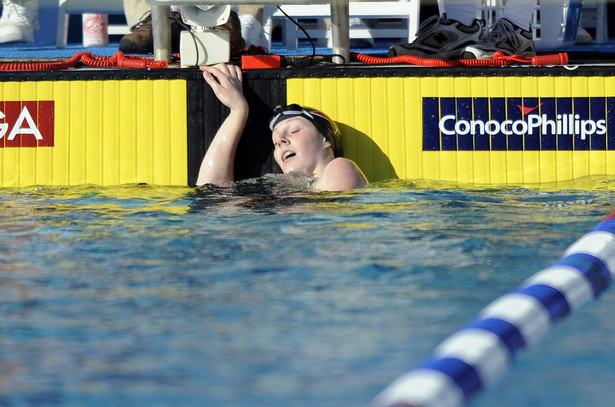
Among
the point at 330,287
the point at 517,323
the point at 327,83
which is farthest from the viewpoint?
the point at 327,83

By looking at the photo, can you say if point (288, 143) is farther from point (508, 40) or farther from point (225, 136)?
point (508, 40)

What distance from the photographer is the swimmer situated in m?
5.07

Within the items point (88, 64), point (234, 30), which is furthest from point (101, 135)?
point (234, 30)

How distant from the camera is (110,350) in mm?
2643

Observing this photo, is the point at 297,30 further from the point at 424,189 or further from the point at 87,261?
the point at 87,261

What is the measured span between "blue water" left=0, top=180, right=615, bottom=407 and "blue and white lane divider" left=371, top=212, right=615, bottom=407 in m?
0.06

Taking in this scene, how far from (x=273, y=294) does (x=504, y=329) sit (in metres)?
0.91

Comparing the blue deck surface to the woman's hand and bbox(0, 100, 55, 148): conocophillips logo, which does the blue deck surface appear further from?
the woman's hand

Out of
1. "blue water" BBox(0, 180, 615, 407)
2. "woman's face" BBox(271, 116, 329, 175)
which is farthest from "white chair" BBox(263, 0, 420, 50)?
"blue water" BBox(0, 180, 615, 407)

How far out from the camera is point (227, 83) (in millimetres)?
5469

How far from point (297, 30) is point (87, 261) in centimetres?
522

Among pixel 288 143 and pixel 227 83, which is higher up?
pixel 227 83

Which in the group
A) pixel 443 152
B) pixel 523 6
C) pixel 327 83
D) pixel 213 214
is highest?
pixel 523 6

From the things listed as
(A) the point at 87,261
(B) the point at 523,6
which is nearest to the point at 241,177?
(A) the point at 87,261
